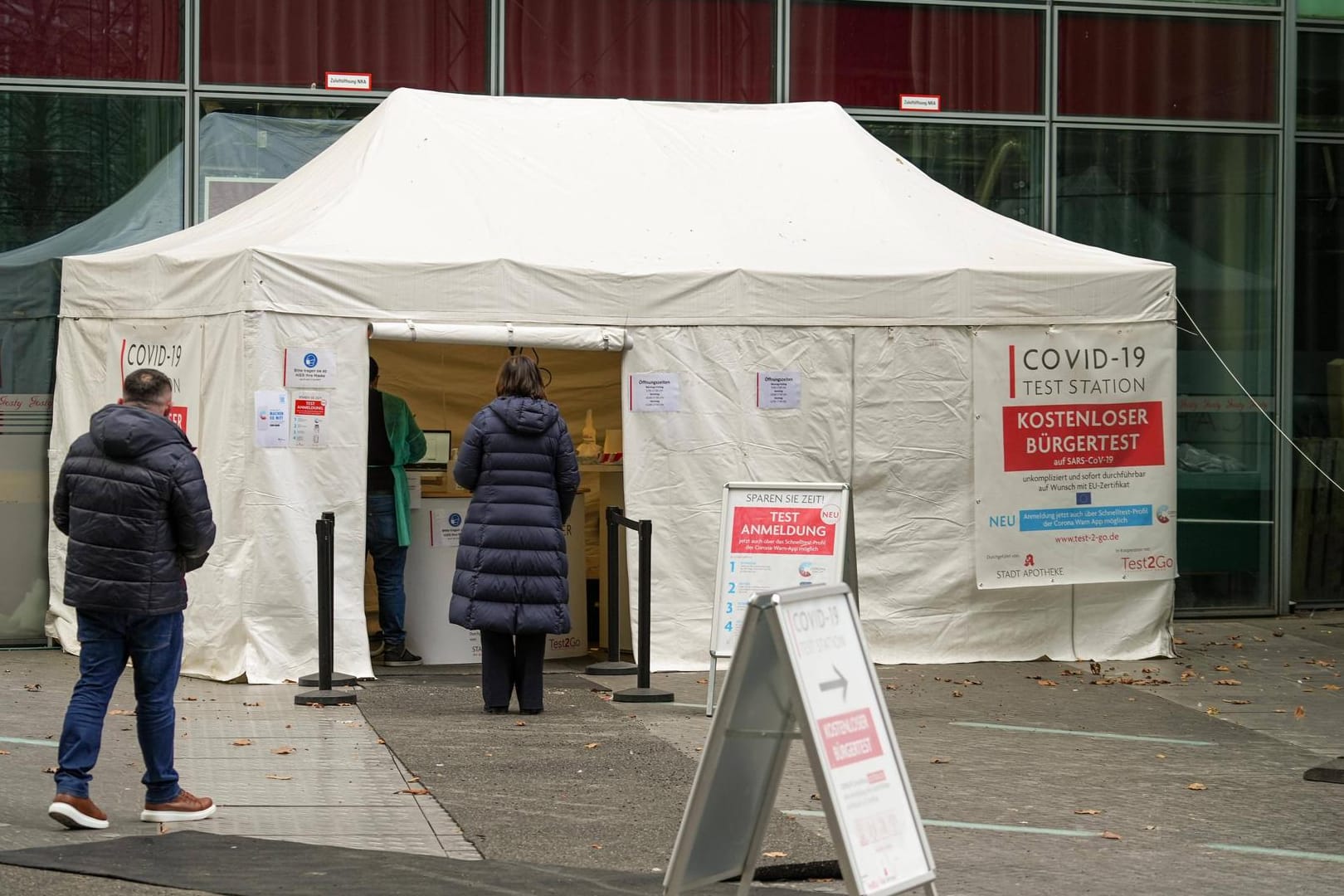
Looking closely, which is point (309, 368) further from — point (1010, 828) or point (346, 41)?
point (1010, 828)

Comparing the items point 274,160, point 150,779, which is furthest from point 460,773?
point 274,160

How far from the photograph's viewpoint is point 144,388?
264 inches

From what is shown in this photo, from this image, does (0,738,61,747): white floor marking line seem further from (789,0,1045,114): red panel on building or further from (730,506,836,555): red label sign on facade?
(789,0,1045,114): red panel on building

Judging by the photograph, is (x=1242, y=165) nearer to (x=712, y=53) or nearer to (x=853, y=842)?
(x=712, y=53)

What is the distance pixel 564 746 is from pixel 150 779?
2327mm

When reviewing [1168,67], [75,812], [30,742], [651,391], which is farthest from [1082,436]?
[75,812]

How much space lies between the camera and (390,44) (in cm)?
1368

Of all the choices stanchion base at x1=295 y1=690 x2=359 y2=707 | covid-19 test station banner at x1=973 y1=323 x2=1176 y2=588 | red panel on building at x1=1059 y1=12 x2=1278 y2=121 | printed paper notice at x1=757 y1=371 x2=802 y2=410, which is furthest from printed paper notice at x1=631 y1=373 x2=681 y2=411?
red panel on building at x1=1059 y1=12 x2=1278 y2=121

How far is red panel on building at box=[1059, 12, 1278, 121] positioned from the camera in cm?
1474

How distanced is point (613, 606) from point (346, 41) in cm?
514

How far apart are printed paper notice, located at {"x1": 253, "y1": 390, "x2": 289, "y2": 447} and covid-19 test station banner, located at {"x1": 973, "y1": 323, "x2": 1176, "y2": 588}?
4.27 metres

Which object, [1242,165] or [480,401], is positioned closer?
[480,401]

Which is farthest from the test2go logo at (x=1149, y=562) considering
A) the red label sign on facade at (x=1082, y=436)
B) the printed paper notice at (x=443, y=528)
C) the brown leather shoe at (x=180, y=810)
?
the brown leather shoe at (x=180, y=810)

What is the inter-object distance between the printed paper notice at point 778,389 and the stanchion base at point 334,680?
2970 mm
